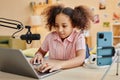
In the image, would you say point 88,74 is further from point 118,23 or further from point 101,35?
point 118,23

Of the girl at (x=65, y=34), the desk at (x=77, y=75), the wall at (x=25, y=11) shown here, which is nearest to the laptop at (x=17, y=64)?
the desk at (x=77, y=75)

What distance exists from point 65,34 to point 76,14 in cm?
17

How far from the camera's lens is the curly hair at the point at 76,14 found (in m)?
1.49

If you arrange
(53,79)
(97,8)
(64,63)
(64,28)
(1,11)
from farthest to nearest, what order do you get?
(97,8) → (1,11) → (64,28) → (64,63) → (53,79)

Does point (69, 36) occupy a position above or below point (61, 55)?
above

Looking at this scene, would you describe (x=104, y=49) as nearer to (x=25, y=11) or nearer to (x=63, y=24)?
(x=63, y=24)

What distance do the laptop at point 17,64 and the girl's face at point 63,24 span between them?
370 millimetres

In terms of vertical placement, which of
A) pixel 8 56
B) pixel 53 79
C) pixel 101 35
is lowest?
pixel 53 79

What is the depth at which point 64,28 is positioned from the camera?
4.76 feet

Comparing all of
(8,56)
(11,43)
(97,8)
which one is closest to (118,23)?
(97,8)

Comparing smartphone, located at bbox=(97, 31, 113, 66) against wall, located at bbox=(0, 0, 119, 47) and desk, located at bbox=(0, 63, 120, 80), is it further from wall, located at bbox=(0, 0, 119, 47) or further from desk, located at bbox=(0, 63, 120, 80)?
wall, located at bbox=(0, 0, 119, 47)

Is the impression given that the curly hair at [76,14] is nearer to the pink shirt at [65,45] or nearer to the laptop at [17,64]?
the pink shirt at [65,45]

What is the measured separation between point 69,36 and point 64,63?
0.28 metres

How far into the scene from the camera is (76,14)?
59.4 inches
